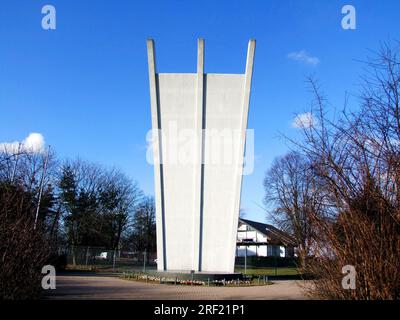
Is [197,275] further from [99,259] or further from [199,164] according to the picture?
[99,259]

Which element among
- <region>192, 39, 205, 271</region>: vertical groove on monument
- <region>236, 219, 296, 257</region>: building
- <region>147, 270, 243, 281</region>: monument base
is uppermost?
<region>192, 39, 205, 271</region>: vertical groove on monument

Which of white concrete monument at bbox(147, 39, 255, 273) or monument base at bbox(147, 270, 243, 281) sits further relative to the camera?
white concrete monument at bbox(147, 39, 255, 273)

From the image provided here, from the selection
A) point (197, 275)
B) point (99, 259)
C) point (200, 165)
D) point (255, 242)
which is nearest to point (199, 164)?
point (200, 165)

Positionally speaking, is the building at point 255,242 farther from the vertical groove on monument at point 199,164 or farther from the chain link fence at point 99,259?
the vertical groove on monument at point 199,164

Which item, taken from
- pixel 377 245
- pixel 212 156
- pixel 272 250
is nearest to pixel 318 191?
pixel 377 245

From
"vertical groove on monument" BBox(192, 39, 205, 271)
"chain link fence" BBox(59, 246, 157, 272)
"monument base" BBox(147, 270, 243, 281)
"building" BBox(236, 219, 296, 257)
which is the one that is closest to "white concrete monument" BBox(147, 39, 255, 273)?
"vertical groove on monument" BBox(192, 39, 205, 271)

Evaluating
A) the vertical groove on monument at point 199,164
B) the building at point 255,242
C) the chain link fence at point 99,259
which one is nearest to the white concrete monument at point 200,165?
the vertical groove on monument at point 199,164

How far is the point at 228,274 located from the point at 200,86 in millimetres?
9193

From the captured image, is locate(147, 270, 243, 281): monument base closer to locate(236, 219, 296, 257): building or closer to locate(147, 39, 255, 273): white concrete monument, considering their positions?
locate(147, 39, 255, 273): white concrete monument

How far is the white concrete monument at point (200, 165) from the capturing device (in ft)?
67.4

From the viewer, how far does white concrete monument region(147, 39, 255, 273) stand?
20531mm

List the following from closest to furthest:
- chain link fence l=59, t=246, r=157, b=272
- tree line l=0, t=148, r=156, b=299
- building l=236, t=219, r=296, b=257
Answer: tree line l=0, t=148, r=156, b=299 < chain link fence l=59, t=246, r=157, b=272 < building l=236, t=219, r=296, b=257

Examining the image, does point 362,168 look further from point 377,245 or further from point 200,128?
point 200,128

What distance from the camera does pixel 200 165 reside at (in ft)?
67.2
